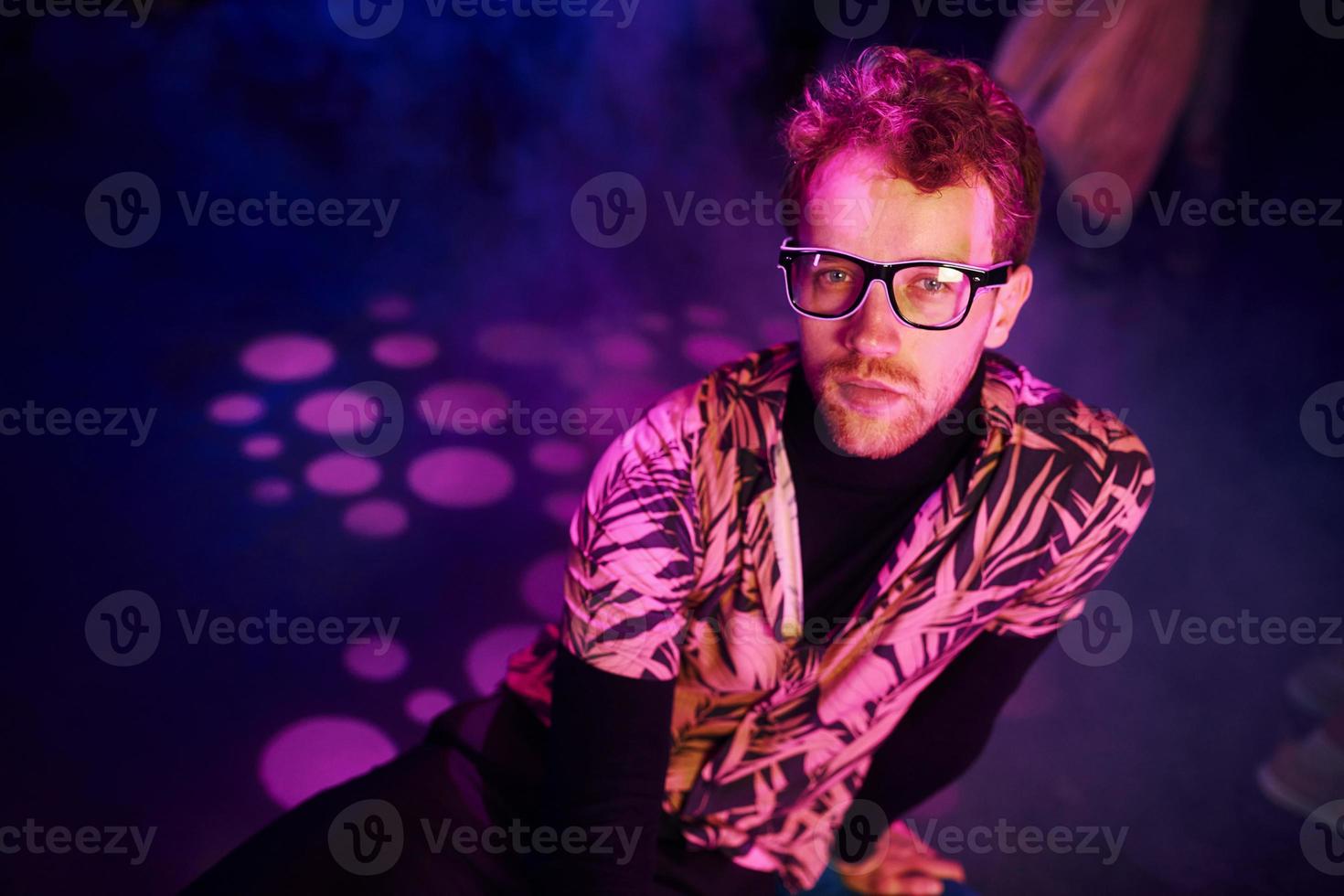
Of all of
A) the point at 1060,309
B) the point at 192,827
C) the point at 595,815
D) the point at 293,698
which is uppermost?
the point at 1060,309

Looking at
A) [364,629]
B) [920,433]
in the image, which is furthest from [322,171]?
[920,433]

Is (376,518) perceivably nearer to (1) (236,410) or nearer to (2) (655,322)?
(1) (236,410)

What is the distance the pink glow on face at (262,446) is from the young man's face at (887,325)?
158 cm

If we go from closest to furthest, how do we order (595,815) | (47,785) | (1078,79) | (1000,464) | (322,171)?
(595,815)
(1000,464)
(47,785)
(1078,79)
(322,171)

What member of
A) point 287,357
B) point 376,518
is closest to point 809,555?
point 376,518

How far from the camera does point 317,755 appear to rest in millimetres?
1769

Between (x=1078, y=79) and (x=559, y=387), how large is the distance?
1.49 m

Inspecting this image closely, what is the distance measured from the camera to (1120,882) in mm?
1829

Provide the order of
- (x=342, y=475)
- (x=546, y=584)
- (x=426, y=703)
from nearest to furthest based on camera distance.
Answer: (x=426, y=703) < (x=546, y=584) < (x=342, y=475)

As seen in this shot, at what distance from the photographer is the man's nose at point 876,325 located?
3.52 ft

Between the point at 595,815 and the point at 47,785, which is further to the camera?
the point at 47,785

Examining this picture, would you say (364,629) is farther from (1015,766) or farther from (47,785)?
(1015,766)

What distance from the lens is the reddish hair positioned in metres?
1.05

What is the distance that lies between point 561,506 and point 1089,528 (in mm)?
1348
